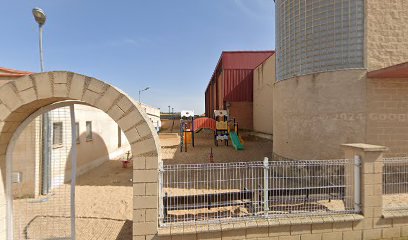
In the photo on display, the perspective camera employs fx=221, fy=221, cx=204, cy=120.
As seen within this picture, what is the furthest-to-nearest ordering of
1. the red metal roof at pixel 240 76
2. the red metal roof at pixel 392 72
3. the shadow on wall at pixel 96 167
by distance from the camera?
1. the red metal roof at pixel 240 76
2. the shadow on wall at pixel 96 167
3. the red metal roof at pixel 392 72

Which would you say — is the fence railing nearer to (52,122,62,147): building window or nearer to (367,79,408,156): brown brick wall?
(367,79,408,156): brown brick wall

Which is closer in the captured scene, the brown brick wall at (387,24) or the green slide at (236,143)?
the brown brick wall at (387,24)

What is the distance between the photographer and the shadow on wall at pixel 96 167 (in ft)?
34.5

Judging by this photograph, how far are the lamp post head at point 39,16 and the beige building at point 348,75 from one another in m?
10.3

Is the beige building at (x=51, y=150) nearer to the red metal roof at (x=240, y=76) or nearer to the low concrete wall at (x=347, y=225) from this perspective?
the low concrete wall at (x=347, y=225)

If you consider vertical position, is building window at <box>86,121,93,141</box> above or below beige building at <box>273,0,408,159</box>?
below

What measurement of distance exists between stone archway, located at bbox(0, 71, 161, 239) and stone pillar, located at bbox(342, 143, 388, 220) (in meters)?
4.66

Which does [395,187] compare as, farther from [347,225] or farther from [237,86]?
[237,86]

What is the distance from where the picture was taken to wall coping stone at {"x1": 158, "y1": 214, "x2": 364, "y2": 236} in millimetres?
4530

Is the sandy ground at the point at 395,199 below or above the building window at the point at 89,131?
below

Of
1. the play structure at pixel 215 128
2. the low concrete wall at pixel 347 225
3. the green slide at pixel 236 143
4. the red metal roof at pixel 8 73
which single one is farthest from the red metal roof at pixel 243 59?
the low concrete wall at pixel 347 225

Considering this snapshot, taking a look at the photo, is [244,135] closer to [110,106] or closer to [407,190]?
[407,190]

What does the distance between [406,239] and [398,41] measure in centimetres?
727

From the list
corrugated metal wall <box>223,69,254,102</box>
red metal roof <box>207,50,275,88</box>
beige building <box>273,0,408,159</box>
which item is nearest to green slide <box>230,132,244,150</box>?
corrugated metal wall <box>223,69,254,102</box>
